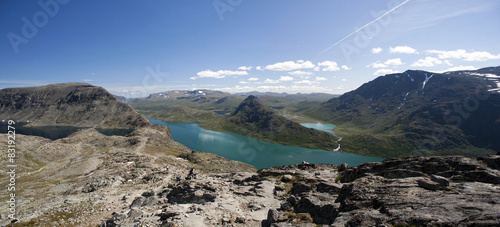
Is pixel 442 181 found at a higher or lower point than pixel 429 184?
higher

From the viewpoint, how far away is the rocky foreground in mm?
15336

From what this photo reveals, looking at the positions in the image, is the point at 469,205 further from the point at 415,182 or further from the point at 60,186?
the point at 60,186

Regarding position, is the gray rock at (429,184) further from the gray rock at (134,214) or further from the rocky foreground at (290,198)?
the gray rock at (134,214)

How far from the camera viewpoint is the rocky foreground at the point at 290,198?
604 inches

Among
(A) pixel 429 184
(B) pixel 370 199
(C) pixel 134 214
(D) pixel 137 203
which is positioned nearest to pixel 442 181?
(A) pixel 429 184

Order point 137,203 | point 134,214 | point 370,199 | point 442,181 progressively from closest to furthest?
1. point 370,199
2. point 442,181
3. point 134,214
4. point 137,203

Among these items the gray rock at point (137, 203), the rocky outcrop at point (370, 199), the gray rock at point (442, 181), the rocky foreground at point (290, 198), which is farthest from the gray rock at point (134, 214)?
the gray rock at point (442, 181)

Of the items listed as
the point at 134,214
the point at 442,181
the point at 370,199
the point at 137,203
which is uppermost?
the point at 442,181

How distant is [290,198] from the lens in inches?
1154

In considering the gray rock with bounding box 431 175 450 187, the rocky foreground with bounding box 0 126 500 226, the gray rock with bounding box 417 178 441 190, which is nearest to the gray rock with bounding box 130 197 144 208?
the rocky foreground with bounding box 0 126 500 226

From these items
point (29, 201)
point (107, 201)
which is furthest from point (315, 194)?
point (29, 201)

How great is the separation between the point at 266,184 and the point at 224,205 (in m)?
12.5

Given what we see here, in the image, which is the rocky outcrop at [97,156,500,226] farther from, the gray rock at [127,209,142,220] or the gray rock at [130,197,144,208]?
the gray rock at [127,209,142,220]

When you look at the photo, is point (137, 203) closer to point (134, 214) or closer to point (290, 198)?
point (134, 214)
